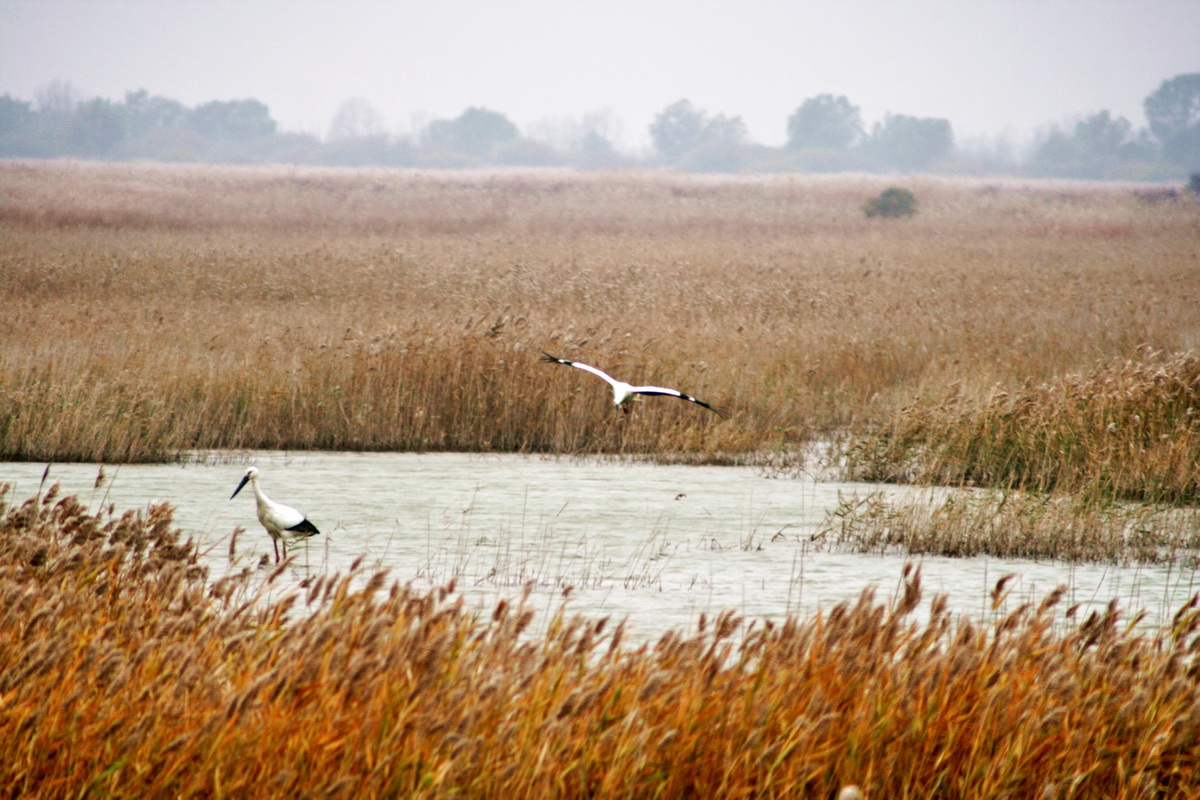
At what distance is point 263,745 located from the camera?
3.26 metres

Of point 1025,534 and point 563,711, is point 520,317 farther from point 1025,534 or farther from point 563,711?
point 563,711

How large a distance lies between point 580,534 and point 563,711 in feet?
15.0

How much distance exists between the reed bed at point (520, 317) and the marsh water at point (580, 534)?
0.47 meters

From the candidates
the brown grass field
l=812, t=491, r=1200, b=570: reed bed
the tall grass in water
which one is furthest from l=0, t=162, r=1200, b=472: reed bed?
l=812, t=491, r=1200, b=570: reed bed

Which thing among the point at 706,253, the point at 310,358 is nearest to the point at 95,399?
the point at 310,358

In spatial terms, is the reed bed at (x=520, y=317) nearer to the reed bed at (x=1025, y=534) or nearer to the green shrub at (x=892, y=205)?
the green shrub at (x=892, y=205)

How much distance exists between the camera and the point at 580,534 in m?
Result: 7.82

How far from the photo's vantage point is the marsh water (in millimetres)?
6242

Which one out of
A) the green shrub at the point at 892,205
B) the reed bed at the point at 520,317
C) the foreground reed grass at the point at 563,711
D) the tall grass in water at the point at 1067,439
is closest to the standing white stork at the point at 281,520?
the foreground reed grass at the point at 563,711

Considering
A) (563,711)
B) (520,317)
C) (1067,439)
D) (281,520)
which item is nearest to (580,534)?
(281,520)

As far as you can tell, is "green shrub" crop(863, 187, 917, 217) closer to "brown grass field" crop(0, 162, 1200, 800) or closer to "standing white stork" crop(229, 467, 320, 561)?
"brown grass field" crop(0, 162, 1200, 800)

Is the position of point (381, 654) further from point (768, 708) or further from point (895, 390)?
point (895, 390)

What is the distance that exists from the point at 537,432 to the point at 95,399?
3620 millimetres

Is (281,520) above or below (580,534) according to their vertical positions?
above
